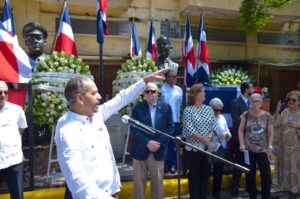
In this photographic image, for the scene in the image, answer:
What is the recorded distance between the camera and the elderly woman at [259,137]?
228 inches

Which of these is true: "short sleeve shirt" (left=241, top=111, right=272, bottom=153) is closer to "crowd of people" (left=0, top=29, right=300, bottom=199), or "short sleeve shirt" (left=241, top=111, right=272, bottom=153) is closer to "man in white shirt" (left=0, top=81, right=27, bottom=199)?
"crowd of people" (left=0, top=29, right=300, bottom=199)

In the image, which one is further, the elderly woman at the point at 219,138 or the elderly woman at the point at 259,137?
the elderly woman at the point at 219,138

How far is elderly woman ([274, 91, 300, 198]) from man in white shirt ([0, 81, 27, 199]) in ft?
13.6

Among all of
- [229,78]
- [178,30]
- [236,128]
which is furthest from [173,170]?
[178,30]

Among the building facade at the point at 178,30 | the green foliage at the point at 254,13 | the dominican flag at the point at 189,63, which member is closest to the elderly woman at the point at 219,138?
the dominican flag at the point at 189,63

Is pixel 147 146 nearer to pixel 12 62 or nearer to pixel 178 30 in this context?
pixel 12 62

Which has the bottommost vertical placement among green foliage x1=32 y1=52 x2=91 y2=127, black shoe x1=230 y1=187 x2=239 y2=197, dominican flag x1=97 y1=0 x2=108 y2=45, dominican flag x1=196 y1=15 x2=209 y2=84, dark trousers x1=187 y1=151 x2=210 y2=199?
black shoe x1=230 y1=187 x2=239 y2=197

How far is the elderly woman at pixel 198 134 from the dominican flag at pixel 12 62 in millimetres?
2365

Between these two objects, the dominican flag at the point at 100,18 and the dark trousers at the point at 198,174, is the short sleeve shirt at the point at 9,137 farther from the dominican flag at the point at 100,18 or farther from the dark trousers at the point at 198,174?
the dominican flag at the point at 100,18

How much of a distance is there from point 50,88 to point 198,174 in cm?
247

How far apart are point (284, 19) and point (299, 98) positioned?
12.0 meters

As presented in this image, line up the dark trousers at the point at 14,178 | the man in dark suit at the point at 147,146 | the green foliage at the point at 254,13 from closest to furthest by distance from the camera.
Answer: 1. the dark trousers at the point at 14,178
2. the man in dark suit at the point at 147,146
3. the green foliage at the point at 254,13

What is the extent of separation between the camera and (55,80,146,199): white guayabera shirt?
2561 mm

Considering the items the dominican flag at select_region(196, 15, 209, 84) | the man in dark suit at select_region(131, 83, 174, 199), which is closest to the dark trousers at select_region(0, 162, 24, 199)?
the man in dark suit at select_region(131, 83, 174, 199)
